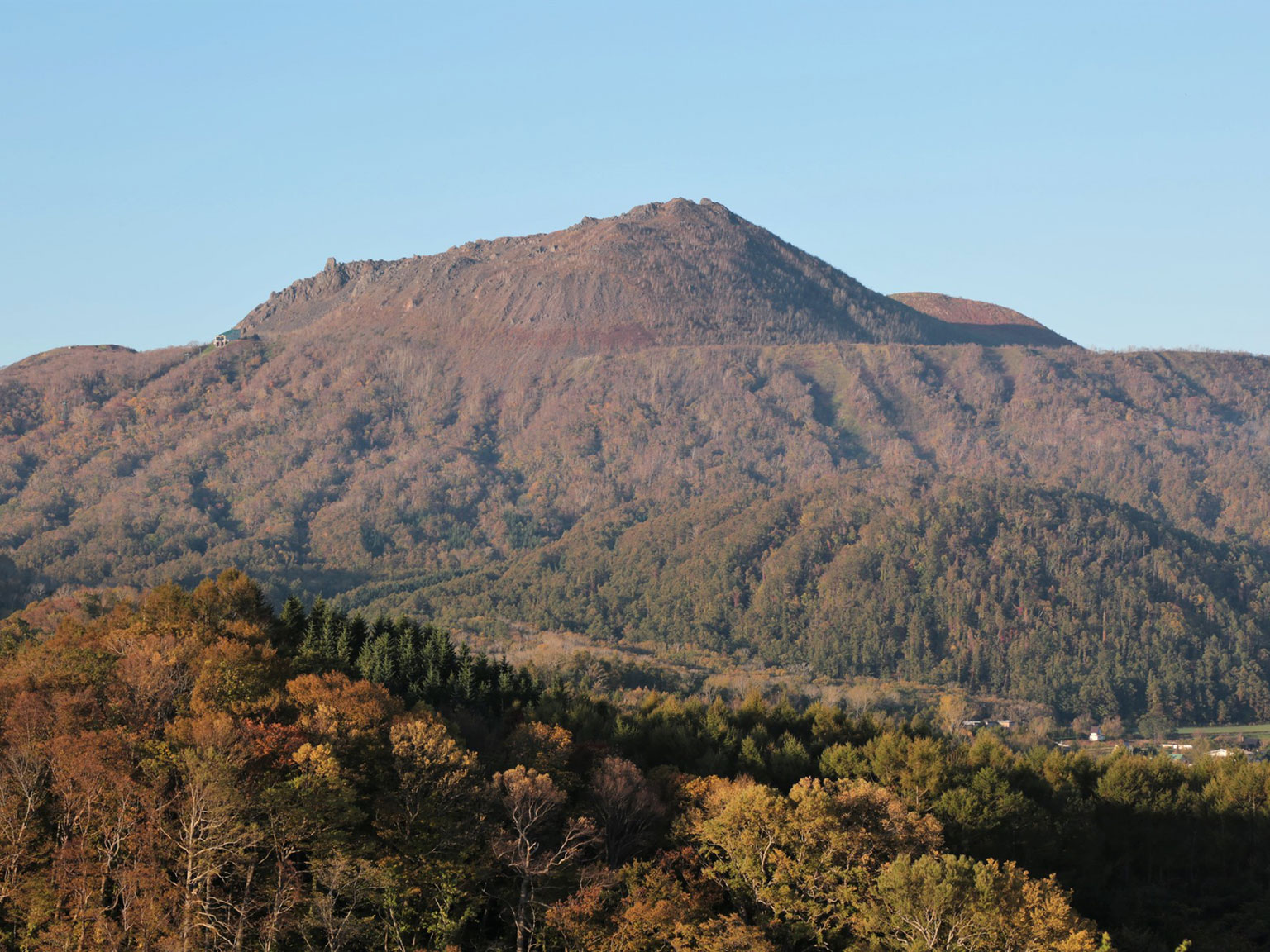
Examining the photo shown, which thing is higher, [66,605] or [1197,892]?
[66,605]

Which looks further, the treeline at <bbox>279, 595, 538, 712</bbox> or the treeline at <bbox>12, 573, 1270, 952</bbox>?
the treeline at <bbox>279, 595, 538, 712</bbox>

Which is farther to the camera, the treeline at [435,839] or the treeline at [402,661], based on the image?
the treeline at [402,661]

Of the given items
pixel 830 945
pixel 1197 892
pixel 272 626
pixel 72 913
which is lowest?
pixel 1197 892

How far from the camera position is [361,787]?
6631cm

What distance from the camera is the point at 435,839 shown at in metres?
64.8

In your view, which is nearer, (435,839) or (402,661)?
(435,839)

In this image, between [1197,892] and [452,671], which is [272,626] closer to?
[452,671]

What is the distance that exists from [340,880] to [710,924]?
52.4 ft

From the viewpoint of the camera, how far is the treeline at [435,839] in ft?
191

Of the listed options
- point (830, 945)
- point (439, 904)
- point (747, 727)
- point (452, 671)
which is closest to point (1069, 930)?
point (830, 945)

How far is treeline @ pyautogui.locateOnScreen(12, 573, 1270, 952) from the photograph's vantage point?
58.2 m

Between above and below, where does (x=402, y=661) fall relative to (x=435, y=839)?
above

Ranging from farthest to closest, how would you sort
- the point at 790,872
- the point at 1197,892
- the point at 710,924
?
1. the point at 1197,892
2. the point at 790,872
3. the point at 710,924

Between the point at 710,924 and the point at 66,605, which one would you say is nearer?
the point at 710,924
